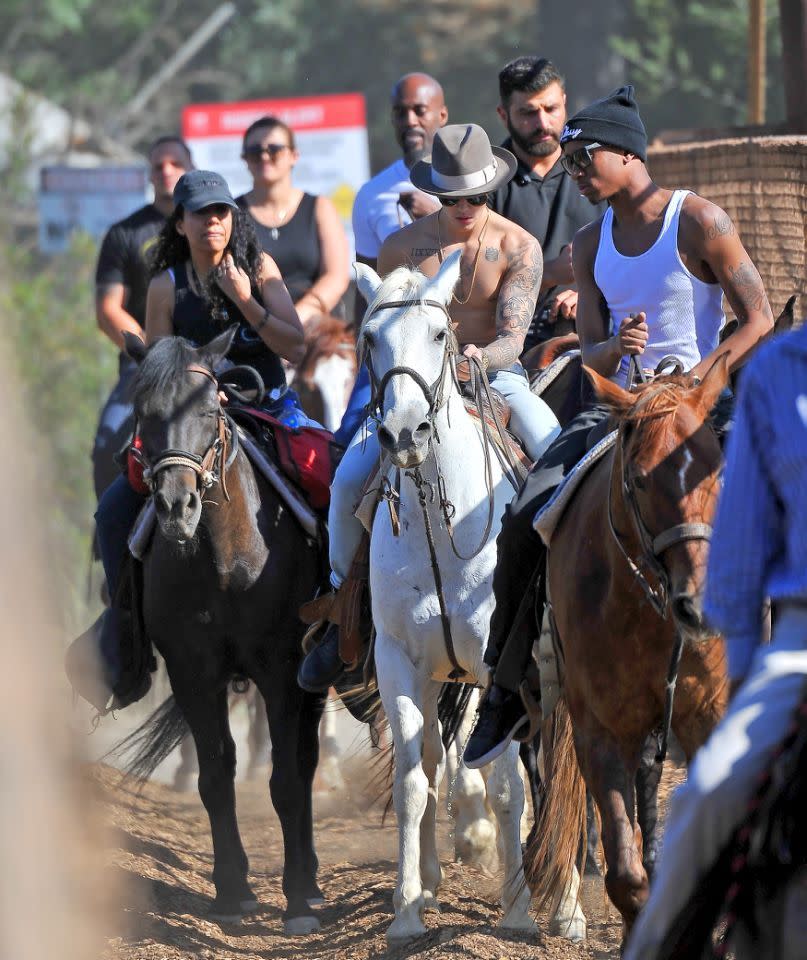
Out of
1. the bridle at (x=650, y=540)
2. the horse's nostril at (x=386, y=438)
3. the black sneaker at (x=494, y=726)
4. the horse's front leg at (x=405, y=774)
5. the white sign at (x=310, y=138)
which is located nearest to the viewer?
the bridle at (x=650, y=540)

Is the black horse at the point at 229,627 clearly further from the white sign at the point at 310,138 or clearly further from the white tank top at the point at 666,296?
the white sign at the point at 310,138

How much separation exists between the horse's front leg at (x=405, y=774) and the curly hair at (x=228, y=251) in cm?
200

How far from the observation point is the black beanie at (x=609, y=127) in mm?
5809

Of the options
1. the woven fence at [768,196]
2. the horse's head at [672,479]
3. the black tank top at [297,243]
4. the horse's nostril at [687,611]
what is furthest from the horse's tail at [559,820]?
the black tank top at [297,243]

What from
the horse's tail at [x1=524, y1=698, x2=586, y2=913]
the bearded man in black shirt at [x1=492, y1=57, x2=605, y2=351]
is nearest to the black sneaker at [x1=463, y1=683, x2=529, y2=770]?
the horse's tail at [x1=524, y1=698, x2=586, y2=913]

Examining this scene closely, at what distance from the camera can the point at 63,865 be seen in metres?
6.98

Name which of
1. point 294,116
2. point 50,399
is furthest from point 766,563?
point 50,399

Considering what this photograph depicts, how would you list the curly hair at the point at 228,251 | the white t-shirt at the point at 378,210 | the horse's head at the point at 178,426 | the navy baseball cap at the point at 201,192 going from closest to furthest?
Answer: the horse's head at the point at 178,426 < the navy baseball cap at the point at 201,192 < the curly hair at the point at 228,251 < the white t-shirt at the point at 378,210

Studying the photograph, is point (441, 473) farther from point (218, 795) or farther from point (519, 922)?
point (218, 795)

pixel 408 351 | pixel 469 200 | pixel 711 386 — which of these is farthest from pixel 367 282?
pixel 711 386

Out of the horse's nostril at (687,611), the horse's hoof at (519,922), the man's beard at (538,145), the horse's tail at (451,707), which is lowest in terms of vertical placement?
the horse's hoof at (519,922)

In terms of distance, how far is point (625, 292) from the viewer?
583cm

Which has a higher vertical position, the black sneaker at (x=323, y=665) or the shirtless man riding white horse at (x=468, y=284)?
the shirtless man riding white horse at (x=468, y=284)

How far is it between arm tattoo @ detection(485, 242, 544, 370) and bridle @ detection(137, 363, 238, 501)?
4.09 ft
